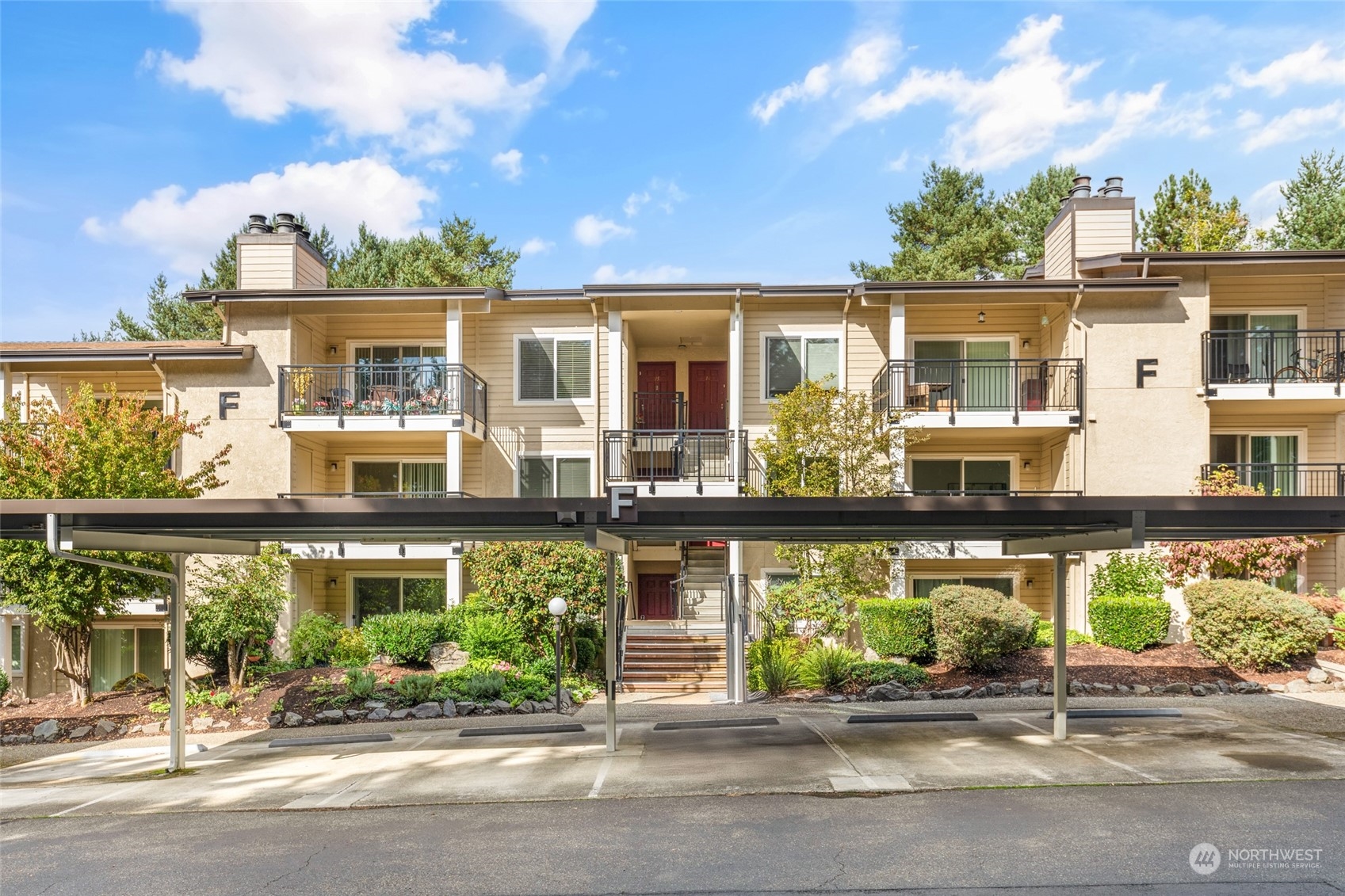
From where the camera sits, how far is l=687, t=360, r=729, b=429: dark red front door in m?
23.1

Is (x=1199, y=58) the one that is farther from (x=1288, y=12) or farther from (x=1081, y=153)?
(x=1081, y=153)

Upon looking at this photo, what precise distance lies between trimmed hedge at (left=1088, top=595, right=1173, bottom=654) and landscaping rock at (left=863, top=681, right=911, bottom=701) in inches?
185

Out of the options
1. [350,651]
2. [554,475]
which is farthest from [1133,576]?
[350,651]

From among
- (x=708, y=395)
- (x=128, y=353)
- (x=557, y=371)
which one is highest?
(x=128, y=353)

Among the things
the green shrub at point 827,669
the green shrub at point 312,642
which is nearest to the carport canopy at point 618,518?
the green shrub at point 827,669

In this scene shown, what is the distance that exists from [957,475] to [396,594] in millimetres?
13294

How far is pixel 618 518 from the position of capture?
938 centimetres

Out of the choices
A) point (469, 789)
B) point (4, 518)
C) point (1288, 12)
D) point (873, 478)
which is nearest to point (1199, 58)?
point (1288, 12)

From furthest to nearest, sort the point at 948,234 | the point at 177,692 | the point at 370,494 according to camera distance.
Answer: the point at 948,234
the point at 370,494
the point at 177,692

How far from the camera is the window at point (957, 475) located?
21.3 m

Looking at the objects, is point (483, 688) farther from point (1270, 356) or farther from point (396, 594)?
point (1270, 356)

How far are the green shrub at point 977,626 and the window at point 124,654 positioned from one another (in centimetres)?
1675

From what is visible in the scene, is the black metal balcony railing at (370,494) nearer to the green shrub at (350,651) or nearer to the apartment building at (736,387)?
the apartment building at (736,387)

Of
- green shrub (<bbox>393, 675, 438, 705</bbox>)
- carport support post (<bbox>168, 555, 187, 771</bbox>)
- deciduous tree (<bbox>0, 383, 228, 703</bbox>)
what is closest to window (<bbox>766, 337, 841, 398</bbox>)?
green shrub (<bbox>393, 675, 438, 705</bbox>)
